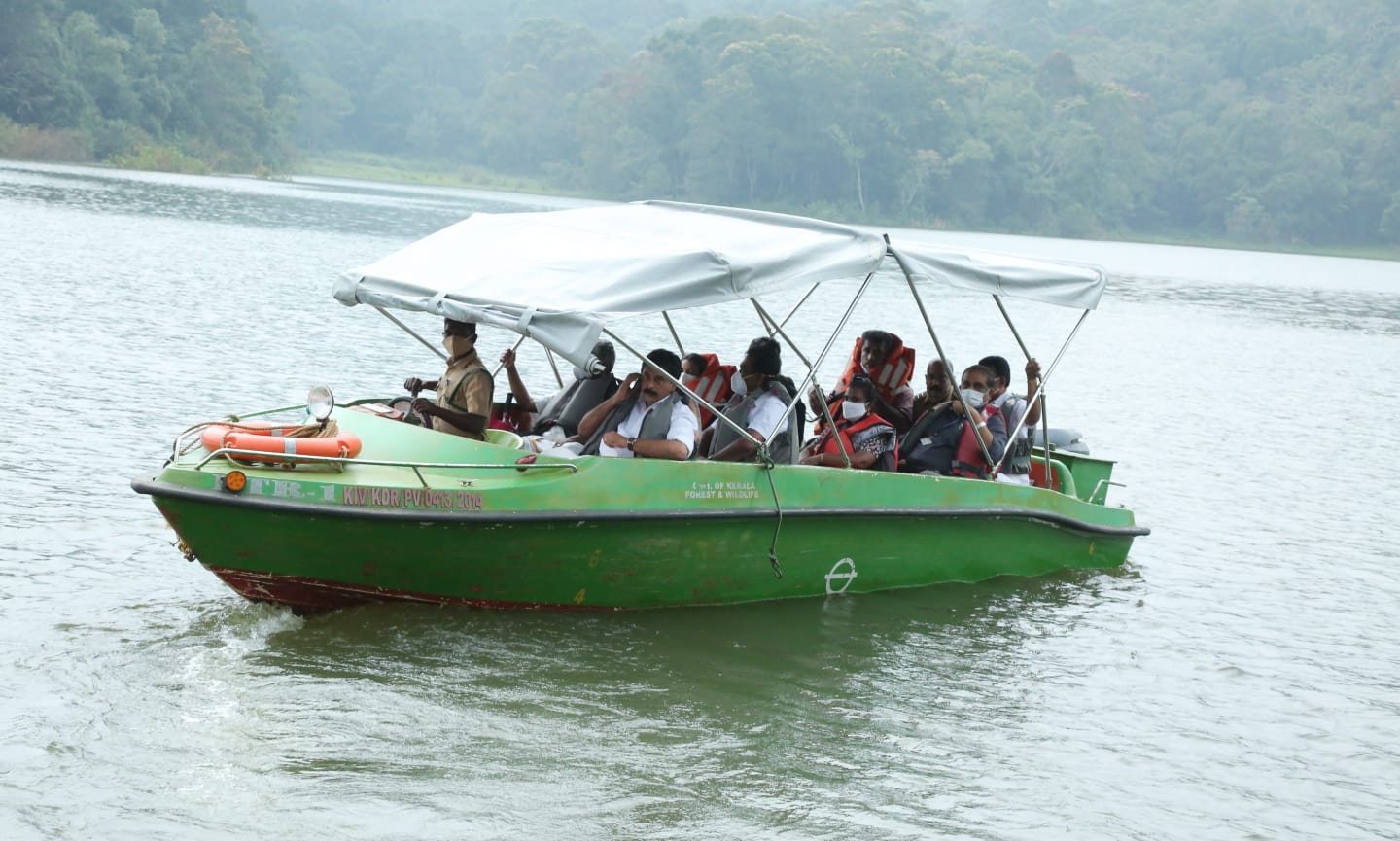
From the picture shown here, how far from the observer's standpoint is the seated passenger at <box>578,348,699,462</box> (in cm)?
920

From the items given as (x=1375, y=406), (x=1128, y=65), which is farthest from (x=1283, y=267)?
(x=1375, y=406)

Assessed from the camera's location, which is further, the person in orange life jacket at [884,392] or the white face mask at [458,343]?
the person in orange life jacket at [884,392]

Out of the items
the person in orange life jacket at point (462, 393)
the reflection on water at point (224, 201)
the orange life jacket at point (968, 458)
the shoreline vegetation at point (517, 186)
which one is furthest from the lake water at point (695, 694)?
the shoreline vegetation at point (517, 186)

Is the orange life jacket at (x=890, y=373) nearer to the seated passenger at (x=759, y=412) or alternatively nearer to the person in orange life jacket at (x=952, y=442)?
the person in orange life jacket at (x=952, y=442)

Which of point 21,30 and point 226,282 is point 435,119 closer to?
point 21,30

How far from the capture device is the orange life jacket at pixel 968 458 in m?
11.0

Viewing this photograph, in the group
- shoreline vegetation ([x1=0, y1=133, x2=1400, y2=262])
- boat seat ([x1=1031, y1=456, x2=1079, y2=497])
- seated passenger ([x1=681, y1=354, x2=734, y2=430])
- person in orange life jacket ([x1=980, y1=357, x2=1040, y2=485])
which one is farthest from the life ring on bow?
shoreline vegetation ([x1=0, y1=133, x2=1400, y2=262])

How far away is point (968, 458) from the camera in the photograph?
1102 cm

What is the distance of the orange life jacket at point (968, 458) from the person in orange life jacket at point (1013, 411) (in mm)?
229

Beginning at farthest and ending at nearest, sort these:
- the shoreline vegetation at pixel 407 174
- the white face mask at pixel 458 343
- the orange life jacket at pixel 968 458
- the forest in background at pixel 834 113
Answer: the forest in background at pixel 834 113 < the shoreline vegetation at pixel 407 174 < the orange life jacket at pixel 968 458 < the white face mask at pixel 458 343

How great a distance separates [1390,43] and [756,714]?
13315 centimetres

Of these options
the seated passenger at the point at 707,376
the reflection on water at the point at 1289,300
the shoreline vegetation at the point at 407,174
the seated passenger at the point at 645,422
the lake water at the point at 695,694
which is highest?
the shoreline vegetation at the point at 407,174

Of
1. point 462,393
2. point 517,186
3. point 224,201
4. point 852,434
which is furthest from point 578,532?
point 517,186

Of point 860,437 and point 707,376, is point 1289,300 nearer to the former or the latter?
point 860,437
